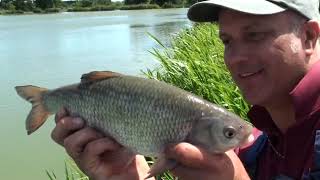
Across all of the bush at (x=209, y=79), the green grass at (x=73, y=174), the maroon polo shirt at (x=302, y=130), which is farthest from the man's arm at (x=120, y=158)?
the green grass at (x=73, y=174)

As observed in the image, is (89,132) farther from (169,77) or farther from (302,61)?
(169,77)

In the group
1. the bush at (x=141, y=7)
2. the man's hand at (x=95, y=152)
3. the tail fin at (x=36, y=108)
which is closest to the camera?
the man's hand at (x=95, y=152)

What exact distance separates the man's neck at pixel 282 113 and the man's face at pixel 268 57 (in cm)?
2

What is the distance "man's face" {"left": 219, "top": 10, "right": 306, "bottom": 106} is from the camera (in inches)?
73.4

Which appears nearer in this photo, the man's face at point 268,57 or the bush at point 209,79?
the man's face at point 268,57

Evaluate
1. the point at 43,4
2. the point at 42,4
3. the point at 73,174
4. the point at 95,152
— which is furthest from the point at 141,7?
the point at 95,152

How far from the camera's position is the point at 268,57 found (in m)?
1.86

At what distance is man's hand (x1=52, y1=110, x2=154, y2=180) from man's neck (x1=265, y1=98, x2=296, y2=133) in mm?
565

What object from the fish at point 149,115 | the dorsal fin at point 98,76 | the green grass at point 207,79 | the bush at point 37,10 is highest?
the dorsal fin at point 98,76

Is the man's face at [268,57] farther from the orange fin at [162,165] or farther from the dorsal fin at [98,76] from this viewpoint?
the dorsal fin at [98,76]

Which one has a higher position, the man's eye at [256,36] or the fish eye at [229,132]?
the man's eye at [256,36]

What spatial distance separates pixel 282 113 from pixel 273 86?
125 millimetres

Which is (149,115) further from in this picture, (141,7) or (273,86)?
(141,7)

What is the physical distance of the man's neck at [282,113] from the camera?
6.25 feet
